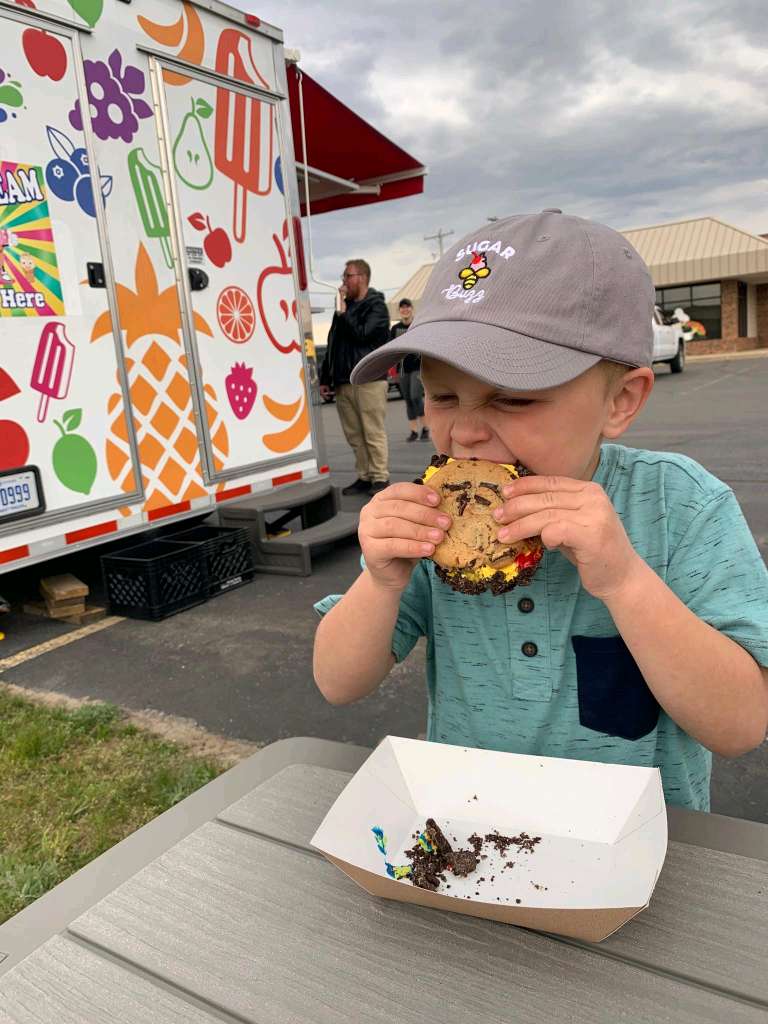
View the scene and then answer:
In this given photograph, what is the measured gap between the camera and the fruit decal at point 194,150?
4.70 metres

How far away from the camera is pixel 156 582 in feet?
14.9

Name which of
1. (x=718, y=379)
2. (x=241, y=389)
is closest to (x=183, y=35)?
(x=241, y=389)

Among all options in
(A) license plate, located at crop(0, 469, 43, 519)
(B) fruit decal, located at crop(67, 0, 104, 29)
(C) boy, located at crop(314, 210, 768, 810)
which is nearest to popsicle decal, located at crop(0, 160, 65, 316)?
(A) license plate, located at crop(0, 469, 43, 519)

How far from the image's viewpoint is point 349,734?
3135 millimetres

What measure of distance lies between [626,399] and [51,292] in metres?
3.57

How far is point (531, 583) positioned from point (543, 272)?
52 cm

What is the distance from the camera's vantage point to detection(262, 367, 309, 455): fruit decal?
545cm

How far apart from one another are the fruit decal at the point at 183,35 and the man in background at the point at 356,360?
3047 millimetres

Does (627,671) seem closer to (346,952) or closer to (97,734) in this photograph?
(346,952)

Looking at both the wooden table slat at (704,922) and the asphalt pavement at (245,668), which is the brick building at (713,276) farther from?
the wooden table slat at (704,922)

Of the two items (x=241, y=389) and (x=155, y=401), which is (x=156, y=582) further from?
(x=241, y=389)

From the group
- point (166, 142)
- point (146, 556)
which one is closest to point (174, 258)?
point (166, 142)

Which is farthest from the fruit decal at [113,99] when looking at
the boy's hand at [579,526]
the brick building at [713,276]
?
the brick building at [713,276]

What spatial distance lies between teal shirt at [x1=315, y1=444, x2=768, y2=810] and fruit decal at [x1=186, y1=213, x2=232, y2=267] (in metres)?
4.00
